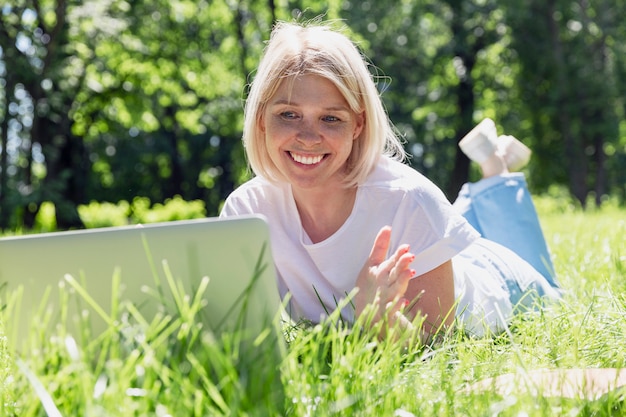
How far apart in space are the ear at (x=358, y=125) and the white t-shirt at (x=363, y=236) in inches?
7.1

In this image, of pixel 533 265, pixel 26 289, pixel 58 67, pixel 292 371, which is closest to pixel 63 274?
pixel 26 289

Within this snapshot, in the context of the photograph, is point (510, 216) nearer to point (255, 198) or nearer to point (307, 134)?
point (255, 198)

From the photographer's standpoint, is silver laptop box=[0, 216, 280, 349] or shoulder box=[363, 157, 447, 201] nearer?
silver laptop box=[0, 216, 280, 349]

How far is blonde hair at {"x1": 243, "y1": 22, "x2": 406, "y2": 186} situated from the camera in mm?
2701

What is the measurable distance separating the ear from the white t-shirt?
0.59 ft

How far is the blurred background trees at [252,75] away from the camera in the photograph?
13211 mm

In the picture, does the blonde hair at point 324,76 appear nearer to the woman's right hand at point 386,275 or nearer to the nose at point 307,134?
the nose at point 307,134

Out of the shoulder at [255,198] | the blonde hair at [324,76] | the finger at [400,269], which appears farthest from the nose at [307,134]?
the finger at [400,269]

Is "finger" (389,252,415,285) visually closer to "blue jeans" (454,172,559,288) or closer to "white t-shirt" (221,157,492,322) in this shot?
"white t-shirt" (221,157,492,322)

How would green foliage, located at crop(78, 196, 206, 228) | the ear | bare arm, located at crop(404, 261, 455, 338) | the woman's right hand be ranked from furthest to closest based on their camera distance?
green foliage, located at crop(78, 196, 206, 228), the ear, bare arm, located at crop(404, 261, 455, 338), the woman's right hand

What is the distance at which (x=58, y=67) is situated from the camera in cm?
1273

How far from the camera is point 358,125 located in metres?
2.86

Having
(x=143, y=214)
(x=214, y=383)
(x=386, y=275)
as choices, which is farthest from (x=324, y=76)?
(x=143, y=214)

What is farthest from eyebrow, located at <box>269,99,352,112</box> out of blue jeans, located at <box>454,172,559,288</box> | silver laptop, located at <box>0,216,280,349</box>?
blue jeans, located at <box>454,172,559,288</box>
